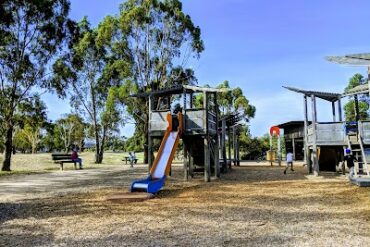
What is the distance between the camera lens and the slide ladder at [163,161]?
10.8 m

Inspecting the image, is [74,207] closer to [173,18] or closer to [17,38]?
[17,38]

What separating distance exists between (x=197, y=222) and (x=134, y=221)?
1.26 meters

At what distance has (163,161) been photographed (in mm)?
12758

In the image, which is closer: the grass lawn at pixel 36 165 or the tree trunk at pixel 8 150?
the tree trunk at pixel 8 150

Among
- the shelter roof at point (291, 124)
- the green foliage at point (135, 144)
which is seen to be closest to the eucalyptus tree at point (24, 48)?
the shelter roof at point (291, 124)

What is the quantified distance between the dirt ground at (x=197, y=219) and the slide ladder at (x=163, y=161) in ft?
1.71

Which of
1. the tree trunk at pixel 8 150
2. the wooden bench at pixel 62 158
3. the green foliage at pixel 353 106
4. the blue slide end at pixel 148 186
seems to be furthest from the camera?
the green foliage at pixel 353 106

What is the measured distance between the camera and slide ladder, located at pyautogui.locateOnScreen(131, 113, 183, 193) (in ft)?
35.6

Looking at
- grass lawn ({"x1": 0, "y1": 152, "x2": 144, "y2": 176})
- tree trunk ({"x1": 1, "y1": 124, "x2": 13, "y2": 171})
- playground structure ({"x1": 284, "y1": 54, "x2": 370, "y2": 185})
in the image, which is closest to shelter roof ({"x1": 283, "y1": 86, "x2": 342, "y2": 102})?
playground structure ({"x1": 284, "y1": 54, "x2": 370, "y2": 185})

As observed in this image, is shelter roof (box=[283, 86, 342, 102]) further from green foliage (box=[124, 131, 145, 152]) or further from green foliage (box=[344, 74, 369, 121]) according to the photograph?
green foliage (box=[124, 131, 145, 152])

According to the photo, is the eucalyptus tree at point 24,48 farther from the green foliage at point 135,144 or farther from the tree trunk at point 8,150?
the green foliage at point 135,144

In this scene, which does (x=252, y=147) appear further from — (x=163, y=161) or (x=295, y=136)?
(x=163, y=161)

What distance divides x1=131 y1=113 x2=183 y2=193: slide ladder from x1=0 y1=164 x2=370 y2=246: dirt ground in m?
0.52

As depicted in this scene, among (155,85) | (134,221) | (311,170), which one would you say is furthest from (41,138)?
(134,221)
